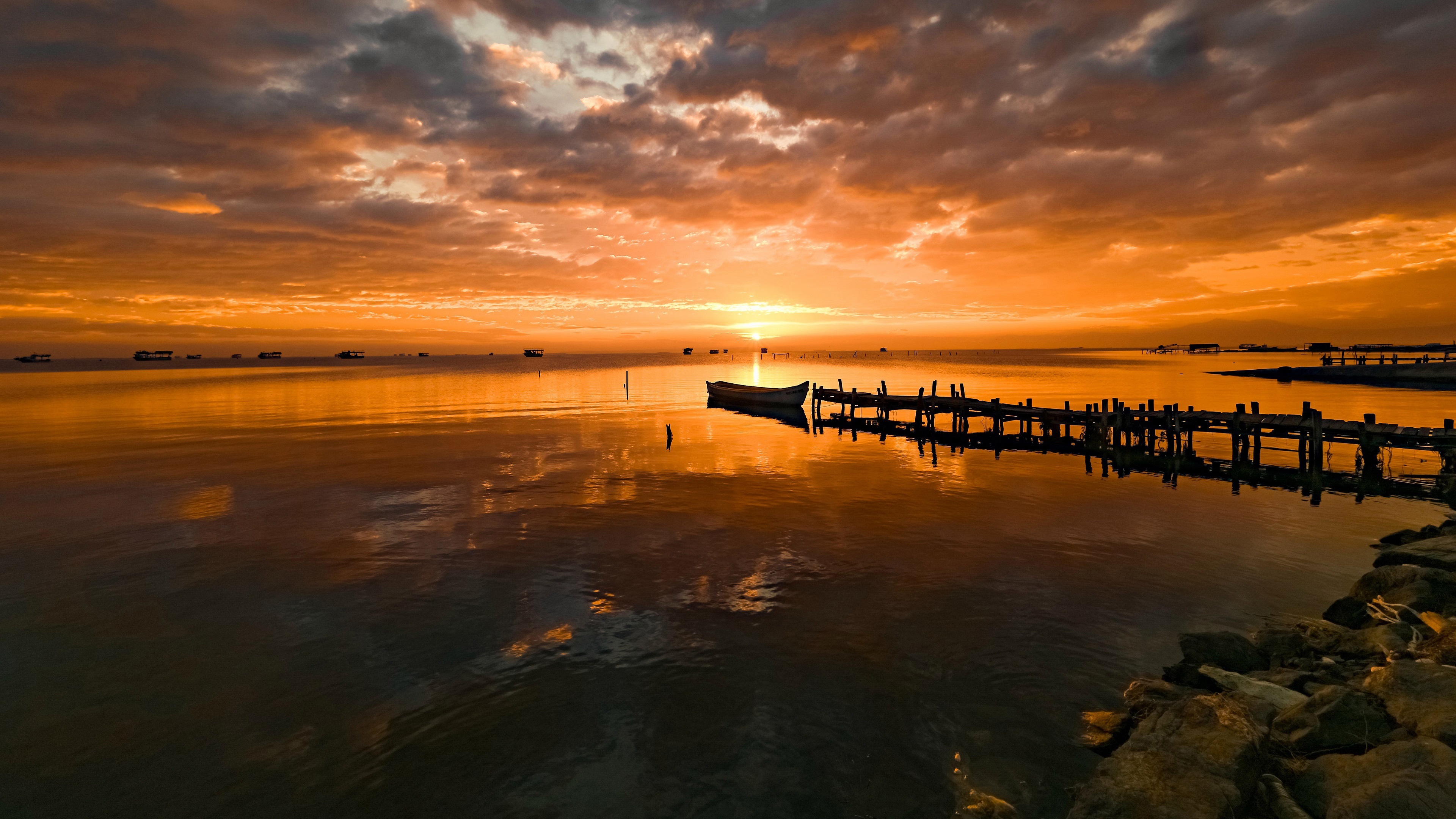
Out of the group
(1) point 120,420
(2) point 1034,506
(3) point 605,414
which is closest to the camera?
(2) point 1034,506

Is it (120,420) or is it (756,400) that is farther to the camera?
(756,400)

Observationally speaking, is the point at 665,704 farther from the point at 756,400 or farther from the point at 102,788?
the point at 756,400

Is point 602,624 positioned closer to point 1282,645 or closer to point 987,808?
point 987,808

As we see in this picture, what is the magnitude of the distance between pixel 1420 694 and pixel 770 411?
165 ft

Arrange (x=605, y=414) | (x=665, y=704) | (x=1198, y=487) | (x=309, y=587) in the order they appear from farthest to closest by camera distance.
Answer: (x=605, y=414) → (x=1198, y=487) → (x=309, y=587) → (x=665, y=704)

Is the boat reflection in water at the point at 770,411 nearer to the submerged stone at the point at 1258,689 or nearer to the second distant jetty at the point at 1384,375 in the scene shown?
the submerged stone at the point at 1258,689

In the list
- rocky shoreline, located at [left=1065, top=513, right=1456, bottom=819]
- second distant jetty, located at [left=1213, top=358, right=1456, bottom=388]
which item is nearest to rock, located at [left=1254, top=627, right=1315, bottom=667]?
rocky shoreline, located at [left=1065, top=513, right=1456, bottom=819]

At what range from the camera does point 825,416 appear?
52.9 m

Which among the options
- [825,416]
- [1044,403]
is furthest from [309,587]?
[1044,403]

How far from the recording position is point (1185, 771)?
5996mm

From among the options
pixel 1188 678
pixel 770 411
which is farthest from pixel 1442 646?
pixel 770 411

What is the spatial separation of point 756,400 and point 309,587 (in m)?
45.9

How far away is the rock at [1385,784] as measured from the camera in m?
5.03

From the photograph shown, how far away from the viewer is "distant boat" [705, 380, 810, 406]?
5369 centimetres
